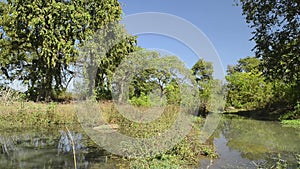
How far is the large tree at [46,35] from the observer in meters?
18.2

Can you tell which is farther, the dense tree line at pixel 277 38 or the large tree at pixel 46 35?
the large tree at pixel 46 35

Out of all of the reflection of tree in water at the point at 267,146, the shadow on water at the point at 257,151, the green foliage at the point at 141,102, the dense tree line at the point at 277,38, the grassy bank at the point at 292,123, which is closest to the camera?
the shadow on water at the point at 257,151

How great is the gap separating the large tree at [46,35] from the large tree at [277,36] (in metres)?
12.1

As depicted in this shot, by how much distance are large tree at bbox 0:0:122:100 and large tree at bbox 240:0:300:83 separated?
12149mm

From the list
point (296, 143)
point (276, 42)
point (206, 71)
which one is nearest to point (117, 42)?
point (206, 71)

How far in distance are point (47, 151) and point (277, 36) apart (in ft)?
29.4

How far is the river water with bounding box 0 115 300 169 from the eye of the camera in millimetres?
5980

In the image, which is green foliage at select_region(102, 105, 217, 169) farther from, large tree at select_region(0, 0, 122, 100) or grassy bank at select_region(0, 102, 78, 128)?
large tree at select_region(0, 0, 122, 100)

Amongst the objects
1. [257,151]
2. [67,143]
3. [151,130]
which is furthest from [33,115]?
[257,151]

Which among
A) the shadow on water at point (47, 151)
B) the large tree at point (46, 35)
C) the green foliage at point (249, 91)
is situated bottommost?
the shadow on water at point (47, 151)

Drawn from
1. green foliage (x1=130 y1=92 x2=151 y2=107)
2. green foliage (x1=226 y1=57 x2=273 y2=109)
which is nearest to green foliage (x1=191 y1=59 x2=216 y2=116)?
green foliage (x1=226 y1=57 x2=273 y2=109)

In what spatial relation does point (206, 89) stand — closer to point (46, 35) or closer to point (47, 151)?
point (46, 35)

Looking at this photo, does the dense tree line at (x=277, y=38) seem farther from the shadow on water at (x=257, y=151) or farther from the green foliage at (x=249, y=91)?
the green foliage at (x=249, y=91)

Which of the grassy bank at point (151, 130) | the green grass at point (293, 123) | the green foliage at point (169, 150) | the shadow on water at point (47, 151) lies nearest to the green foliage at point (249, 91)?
the green grass at point (293, 123)
